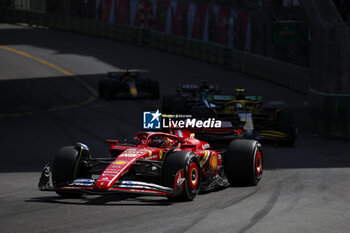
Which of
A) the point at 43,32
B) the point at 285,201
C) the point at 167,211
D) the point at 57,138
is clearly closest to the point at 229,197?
the point at 285,201

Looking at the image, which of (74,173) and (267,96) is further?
(267,96)

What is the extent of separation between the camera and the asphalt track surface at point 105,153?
9500 millimetres

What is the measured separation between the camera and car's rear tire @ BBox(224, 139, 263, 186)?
505 inches

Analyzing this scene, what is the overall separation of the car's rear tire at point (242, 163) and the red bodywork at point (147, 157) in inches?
8.5

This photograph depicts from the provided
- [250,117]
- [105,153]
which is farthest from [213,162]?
[250,117]

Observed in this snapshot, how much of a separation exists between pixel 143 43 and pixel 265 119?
34.9m

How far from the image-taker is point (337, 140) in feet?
73.5

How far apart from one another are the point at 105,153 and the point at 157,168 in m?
7.00

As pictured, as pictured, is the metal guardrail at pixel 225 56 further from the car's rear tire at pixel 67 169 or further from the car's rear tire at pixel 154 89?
the car's rear tire at pixel 67 169

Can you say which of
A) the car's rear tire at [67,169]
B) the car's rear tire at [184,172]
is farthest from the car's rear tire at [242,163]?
the car's rear tire at [67,169]

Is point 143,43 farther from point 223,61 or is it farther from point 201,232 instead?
point 201,232

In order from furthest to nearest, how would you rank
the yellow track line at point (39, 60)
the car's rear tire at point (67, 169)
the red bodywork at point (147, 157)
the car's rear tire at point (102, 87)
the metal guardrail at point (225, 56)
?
the yellow track line at point (39, 60) < the car's rear tire at point (102, 87) < the metal guardrail at point (225, 56) < the car's rear tire at point (67, 169) < the red bodywork at point (147, 157)

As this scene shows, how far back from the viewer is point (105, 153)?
1844cm

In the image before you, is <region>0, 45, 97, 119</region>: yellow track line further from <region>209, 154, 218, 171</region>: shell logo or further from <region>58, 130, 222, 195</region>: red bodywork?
<region>209, 154, 218, 171</region>: shell logo
